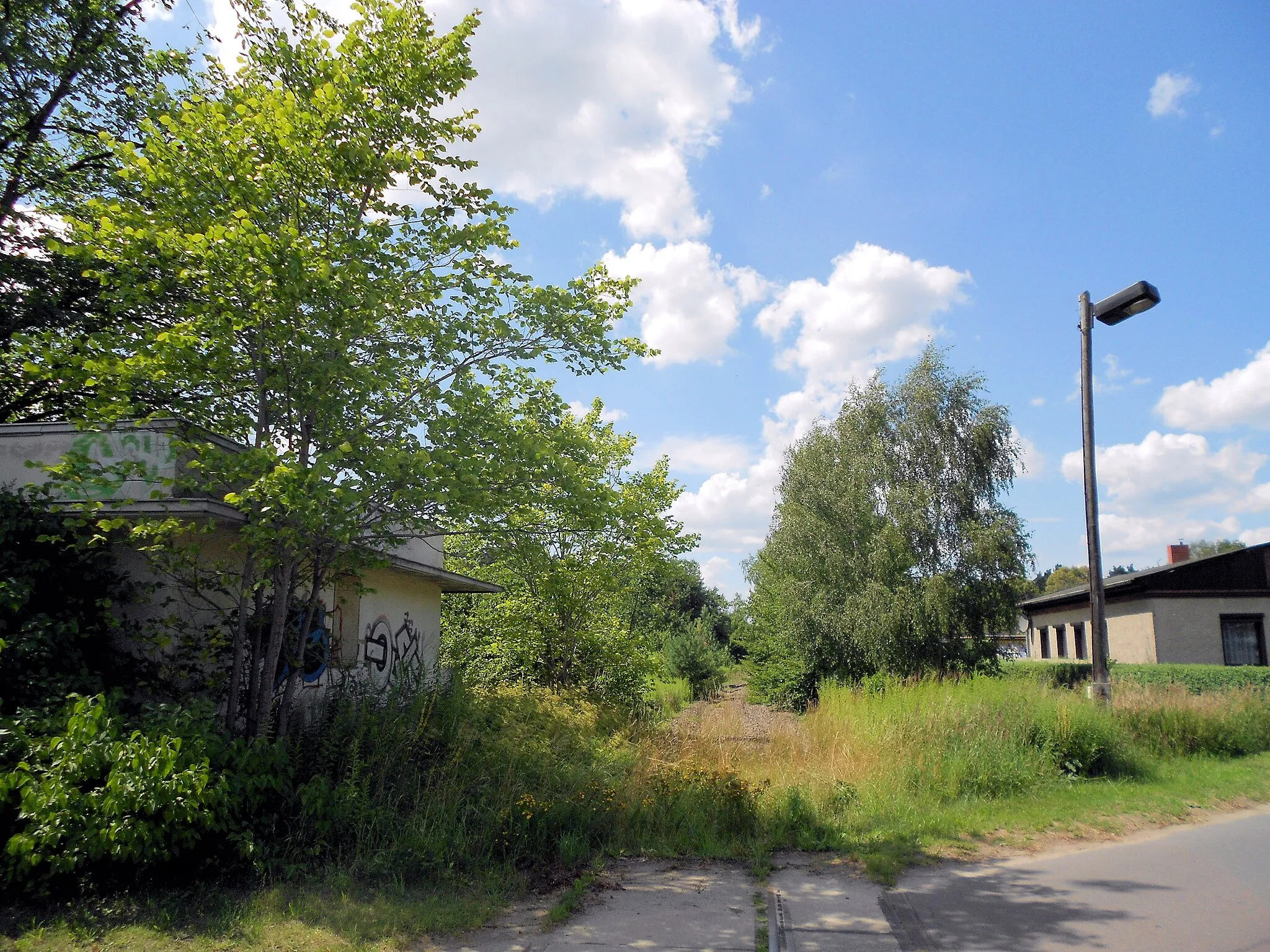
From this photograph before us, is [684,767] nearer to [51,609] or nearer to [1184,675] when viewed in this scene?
[51,609]

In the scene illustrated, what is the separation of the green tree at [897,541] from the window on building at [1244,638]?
29.4 ft

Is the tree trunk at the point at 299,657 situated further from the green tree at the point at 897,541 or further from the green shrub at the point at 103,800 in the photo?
the green tree at the point at 897,541

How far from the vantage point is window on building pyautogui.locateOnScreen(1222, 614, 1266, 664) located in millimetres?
24953

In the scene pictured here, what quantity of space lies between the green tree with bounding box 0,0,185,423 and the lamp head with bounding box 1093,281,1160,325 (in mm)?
13287

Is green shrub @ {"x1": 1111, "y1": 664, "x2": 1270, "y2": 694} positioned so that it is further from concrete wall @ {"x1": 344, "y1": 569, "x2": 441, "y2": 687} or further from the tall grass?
concrete wall @ {"x1": 344, "y1": 569, "x2": 441, "y2": 687}

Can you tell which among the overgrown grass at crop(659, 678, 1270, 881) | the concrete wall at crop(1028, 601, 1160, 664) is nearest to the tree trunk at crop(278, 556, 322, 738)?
the overgrown grass at crop(659, 678, 1270, 881)

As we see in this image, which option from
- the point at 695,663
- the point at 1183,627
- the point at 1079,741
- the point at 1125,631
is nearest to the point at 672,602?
the point at 695,663

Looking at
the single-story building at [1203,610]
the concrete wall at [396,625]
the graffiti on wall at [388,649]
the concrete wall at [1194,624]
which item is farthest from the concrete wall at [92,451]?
the concrete wall at [1194,624]

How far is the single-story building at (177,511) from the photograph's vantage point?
24.6 ft

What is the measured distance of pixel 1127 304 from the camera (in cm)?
1146

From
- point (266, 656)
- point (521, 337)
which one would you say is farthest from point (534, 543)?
point (266, 656)

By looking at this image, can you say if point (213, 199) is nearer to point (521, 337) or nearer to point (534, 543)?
point (521, 337)

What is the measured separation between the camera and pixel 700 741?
10758 mm

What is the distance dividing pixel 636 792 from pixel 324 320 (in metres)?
5.51
